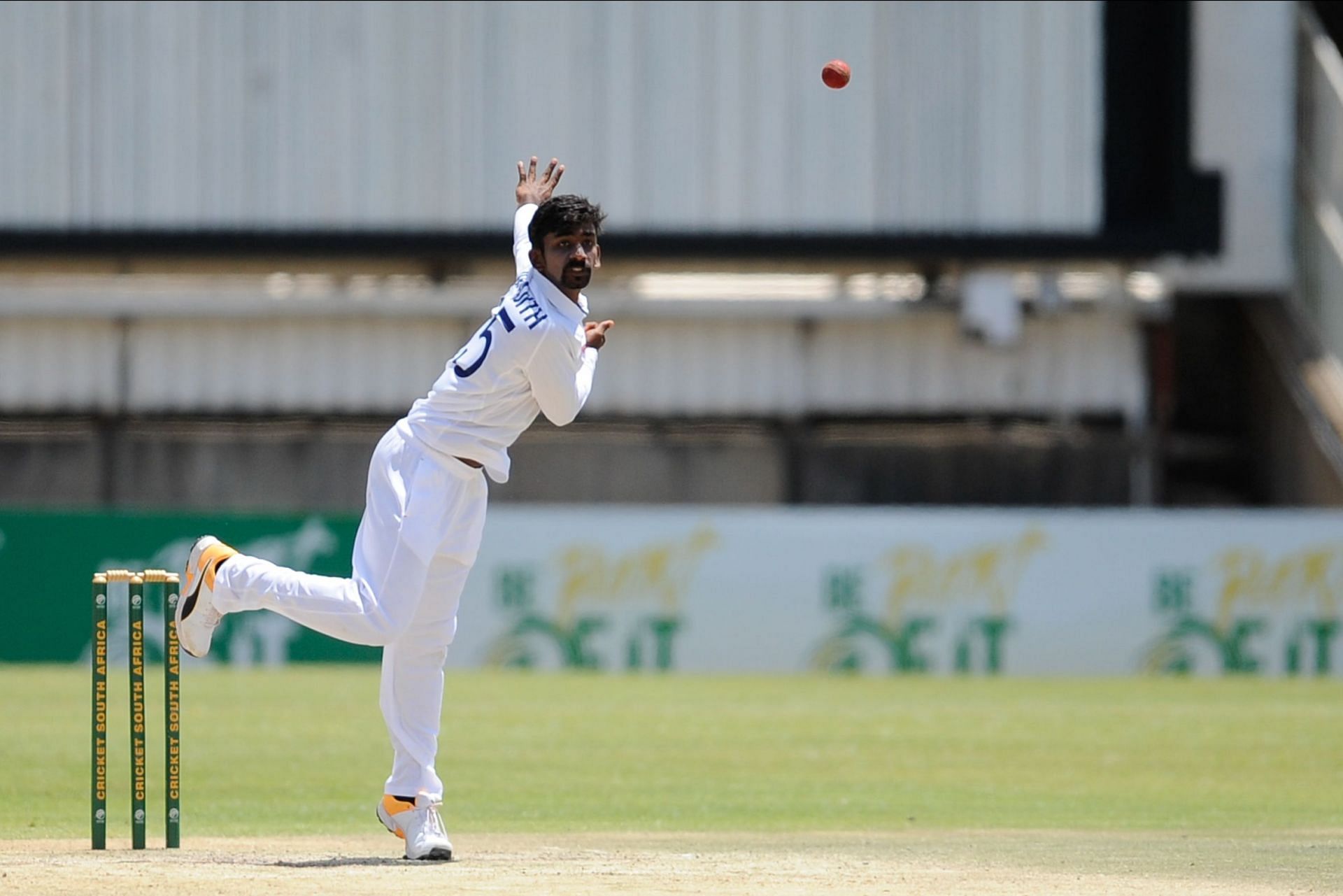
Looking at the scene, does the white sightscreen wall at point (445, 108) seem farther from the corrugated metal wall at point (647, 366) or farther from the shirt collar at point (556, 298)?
the shirt collar at point (556, 298)

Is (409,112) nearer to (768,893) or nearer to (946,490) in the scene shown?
(946,490)

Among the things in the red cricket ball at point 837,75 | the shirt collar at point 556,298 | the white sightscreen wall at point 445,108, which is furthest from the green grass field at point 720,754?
the white sightscreen wall at point 445,108

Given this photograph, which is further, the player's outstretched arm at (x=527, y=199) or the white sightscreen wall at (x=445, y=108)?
the white sightscreen wall at (x=445, y=108)

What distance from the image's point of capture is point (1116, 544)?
16359 millimetres

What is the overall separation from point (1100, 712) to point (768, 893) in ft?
27.7

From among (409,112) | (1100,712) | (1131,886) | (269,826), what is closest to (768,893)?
(1131,886)

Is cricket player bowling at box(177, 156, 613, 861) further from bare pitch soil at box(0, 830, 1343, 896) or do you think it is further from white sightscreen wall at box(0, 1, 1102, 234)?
white sightscreen wall at box(0, 1, 1102, 234)

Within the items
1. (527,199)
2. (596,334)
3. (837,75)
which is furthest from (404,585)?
(837,75)

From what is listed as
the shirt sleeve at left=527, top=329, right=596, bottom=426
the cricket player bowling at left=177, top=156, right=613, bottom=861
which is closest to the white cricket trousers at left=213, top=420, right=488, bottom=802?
the cricket player bowling at left=177, top=156, right=613, bottom=861

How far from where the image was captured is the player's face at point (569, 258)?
248 inches

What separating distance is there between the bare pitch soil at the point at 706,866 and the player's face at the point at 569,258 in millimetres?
1732

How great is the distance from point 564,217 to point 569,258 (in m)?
0.12

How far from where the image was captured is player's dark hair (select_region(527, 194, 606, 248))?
6305 mm

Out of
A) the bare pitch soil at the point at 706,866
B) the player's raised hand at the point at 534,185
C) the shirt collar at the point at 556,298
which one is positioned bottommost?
the bare pitch soil at the point at 706,866
